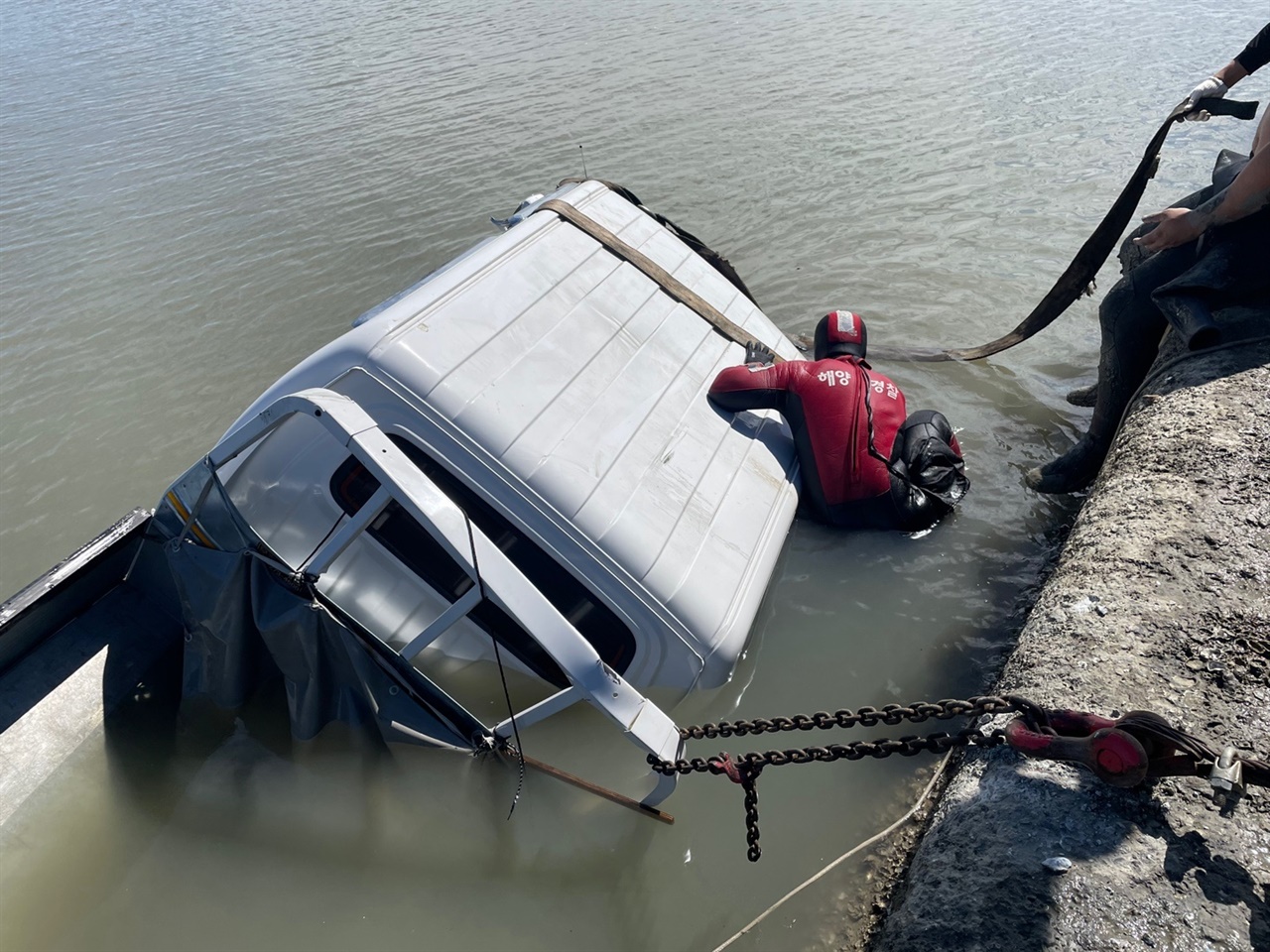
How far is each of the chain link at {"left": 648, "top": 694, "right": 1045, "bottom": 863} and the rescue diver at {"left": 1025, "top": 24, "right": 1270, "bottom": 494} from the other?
2.76m

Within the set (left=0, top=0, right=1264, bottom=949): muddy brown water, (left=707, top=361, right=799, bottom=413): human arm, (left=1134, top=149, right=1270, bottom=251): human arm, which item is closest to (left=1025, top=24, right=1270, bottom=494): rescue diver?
(left=1134, top=149, right=1270, bottom=251): human arm

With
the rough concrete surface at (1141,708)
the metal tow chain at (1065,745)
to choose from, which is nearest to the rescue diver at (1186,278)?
the rough concrete surface at (1141,708)

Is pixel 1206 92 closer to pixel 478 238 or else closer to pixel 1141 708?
pixel 1141 708

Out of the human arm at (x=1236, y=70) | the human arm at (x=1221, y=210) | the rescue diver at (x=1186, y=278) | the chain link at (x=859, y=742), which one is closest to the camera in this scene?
the chain link at (x=859, y=742)

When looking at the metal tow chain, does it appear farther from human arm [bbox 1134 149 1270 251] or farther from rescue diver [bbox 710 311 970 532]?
human arm [bbox 1134 149 1270 251]

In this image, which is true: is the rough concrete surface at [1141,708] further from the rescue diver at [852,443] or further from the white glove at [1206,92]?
the white glove at [1206,92]

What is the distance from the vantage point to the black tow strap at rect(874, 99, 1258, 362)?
4.98m

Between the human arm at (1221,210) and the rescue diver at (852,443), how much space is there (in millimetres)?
1608

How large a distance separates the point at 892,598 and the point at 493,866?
261 cm

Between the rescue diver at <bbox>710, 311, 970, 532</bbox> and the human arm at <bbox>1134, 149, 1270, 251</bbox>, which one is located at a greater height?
the human arm at <bbox>1134, 149, 1270, 251</bbox>

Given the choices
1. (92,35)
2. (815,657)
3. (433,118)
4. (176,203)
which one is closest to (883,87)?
(433,118)

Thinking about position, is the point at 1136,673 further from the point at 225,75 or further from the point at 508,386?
the point at 225,75

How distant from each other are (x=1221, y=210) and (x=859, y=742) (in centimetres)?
347

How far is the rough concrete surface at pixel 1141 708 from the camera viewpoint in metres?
2.31
